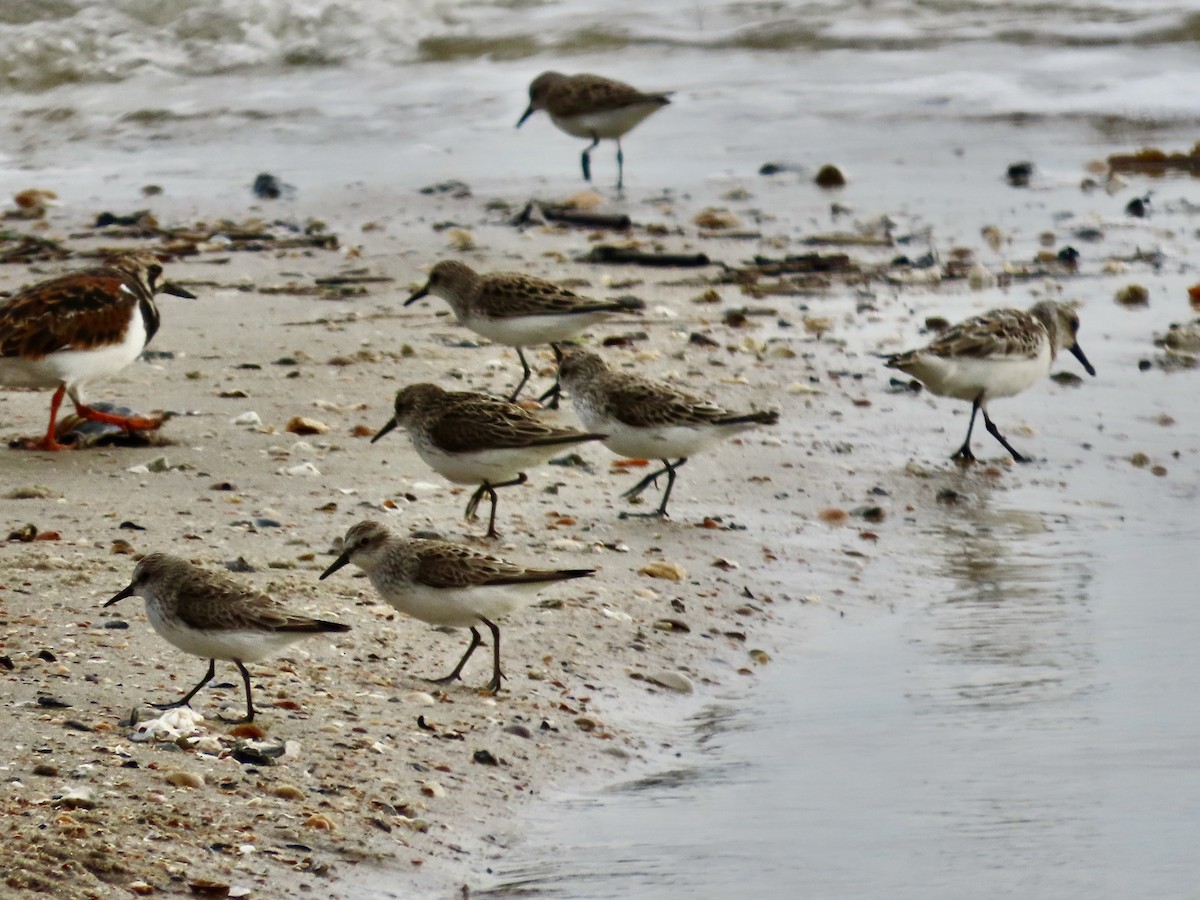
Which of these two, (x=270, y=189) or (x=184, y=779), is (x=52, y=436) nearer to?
(x=184, y=779)

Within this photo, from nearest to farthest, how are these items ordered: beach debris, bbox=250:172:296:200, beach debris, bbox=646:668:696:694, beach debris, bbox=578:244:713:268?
1. beach debris, bbox=646:668:696:694
2. beach debris, bbox=578:244:713:268
3. beach debris, bbox=250:172:296:200

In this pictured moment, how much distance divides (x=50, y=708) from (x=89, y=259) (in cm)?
755

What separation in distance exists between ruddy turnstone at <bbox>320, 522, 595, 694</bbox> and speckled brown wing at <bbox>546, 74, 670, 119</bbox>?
10.1 m

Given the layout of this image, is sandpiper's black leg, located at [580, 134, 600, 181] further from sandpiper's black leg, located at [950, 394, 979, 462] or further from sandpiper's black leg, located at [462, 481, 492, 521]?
sandpiper's black leg, located at [462, 481, 492, 521]

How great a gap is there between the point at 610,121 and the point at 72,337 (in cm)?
816

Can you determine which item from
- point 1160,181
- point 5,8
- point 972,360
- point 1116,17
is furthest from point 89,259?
point 1116,17

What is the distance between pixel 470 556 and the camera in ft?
18.6

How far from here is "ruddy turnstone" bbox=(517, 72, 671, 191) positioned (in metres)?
15.4

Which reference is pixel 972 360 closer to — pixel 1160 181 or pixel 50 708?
pixel 50 708

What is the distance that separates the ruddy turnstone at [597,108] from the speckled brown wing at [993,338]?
6578 mm

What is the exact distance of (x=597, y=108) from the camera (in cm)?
1543

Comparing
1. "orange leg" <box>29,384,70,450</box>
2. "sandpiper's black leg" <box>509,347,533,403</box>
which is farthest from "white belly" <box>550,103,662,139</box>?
"orange leg" <box>29,384,70,450</box>

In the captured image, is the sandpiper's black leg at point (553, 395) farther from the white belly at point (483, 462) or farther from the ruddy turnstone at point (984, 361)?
the ruddy turnstone at point (984, 361)

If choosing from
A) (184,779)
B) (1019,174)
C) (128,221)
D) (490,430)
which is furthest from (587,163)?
(184,779)
